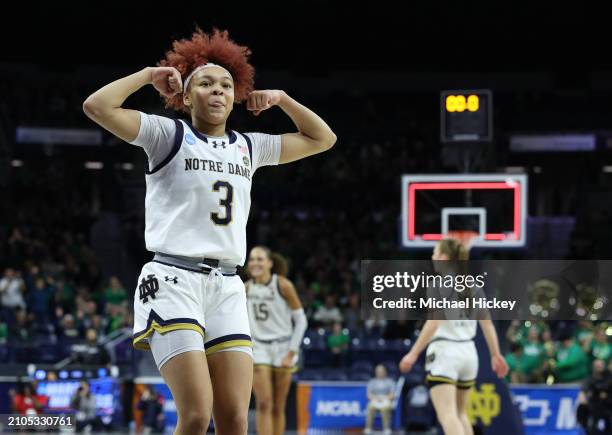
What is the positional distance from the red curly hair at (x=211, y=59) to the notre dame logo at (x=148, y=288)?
3.10 ft

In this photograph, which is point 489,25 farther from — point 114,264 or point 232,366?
point 232,366

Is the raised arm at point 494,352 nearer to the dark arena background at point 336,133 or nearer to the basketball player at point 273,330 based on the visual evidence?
the basketball player at point 273,330

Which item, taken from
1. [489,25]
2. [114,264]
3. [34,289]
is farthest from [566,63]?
Answer: [34,289]

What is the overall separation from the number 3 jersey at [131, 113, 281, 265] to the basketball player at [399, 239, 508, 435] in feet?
11.8

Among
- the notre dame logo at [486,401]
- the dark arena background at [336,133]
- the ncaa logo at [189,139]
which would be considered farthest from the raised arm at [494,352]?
the dark arena background at [336,133]

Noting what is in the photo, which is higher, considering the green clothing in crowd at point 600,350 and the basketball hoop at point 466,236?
the basketball hoop at point 466,236

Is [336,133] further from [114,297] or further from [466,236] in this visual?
[466,236]

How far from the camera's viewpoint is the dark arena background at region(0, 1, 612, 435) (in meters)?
20.0

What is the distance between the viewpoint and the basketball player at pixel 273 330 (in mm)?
8992

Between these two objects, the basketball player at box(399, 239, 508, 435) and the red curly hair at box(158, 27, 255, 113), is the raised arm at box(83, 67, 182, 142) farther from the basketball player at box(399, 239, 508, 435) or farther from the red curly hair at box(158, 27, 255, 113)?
the basketball player at box(399, 239, 508, 435)

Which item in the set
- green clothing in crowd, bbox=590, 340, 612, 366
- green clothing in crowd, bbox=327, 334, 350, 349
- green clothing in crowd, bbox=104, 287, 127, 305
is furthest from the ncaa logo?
green clothing in crowd, bbox=104, 287, 127, 305

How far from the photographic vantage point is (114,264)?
75.9 feet

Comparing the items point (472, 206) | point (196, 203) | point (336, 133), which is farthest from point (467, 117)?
point (336, 133)

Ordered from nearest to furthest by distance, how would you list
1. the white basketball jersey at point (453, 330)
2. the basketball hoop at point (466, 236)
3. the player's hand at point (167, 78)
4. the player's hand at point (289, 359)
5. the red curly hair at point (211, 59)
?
1. the player's hand at point (167, 78)
2. the red curly hair at point (211, 59)
3. the white basketball jersey at point (453, 330)
4. the player's hand at point (289, 359)
5. the basketball hoop at point (466, 236)
